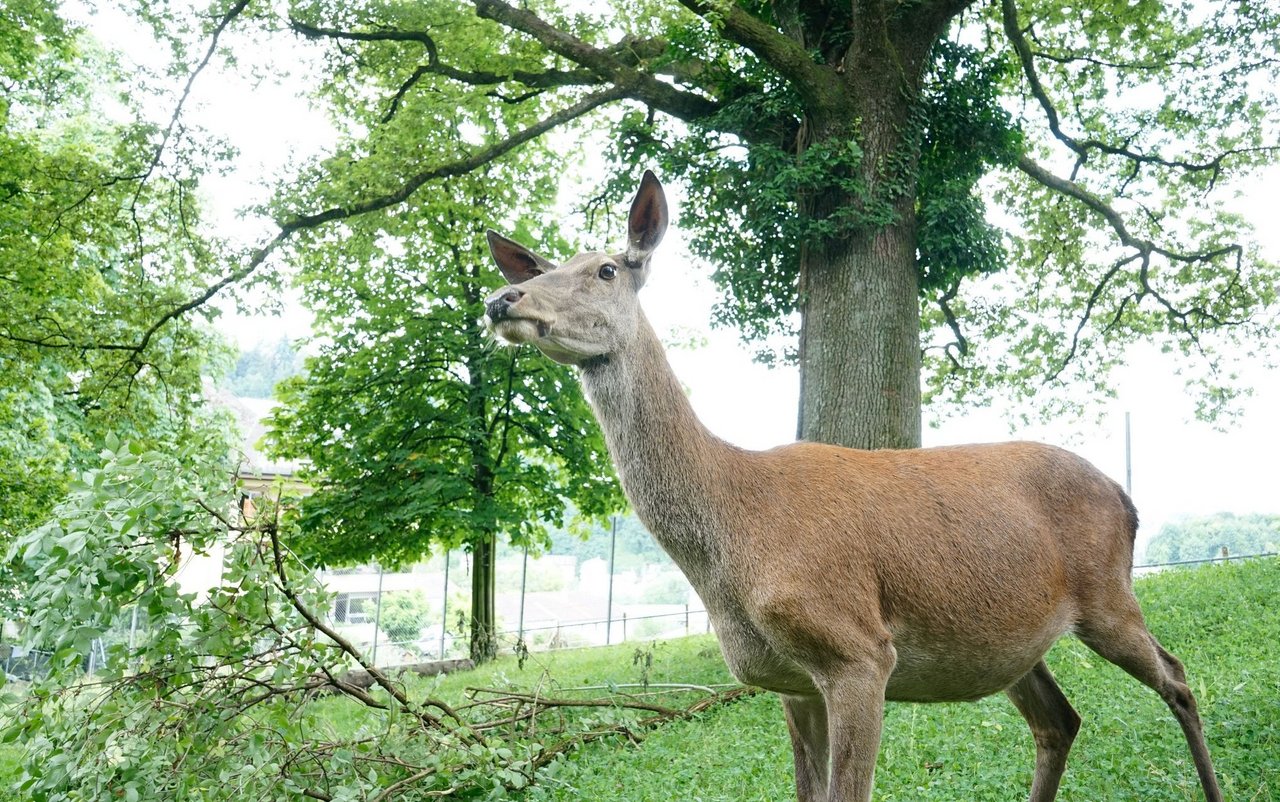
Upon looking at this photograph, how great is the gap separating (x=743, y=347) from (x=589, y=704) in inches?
235

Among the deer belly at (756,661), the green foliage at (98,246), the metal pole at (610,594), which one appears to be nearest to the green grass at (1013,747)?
the deer belly at (756,661)

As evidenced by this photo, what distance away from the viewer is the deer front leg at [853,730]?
3.14 m

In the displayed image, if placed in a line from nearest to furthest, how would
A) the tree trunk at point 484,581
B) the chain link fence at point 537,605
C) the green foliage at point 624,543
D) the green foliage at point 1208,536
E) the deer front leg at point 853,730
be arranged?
the deer front leg at point 853,730, the green foliage at point 1208,536, the tree trunk at point 484,581, the green foliage at point 624,543, the chain link fence at point 537,605

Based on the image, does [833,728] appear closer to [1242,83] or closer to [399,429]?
[1242,83]

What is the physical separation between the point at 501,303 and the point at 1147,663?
9.11 feet

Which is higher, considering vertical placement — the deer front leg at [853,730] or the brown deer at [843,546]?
the brown deer at [843,546]

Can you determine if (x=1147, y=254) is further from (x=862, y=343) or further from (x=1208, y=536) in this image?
(x=862, y=343)

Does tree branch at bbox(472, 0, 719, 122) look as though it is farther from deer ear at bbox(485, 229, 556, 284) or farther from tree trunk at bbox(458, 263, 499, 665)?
deer ear at bbox(485, 229, 556, 284)

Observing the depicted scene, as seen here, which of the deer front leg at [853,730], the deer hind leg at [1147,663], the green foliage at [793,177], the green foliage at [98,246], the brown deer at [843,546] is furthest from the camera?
the green foliage at [98,246]

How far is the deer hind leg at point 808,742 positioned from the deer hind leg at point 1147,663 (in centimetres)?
109

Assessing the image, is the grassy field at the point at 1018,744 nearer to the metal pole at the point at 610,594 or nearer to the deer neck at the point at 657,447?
the deer neck at the point at 657,447

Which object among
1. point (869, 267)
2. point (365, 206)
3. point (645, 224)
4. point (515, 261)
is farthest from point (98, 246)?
point (645, 224)

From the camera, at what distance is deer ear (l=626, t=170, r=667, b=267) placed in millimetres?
3693

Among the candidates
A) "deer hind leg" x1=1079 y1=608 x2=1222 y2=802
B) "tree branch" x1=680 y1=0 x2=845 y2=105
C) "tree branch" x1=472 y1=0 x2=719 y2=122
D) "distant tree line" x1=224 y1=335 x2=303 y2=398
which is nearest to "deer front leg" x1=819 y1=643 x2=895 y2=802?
"deer hind leg" x1=1079 y1=608 x2=1222 y2=802
